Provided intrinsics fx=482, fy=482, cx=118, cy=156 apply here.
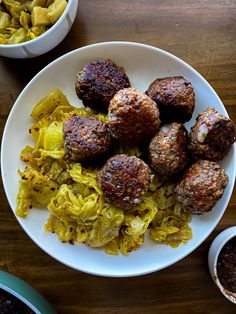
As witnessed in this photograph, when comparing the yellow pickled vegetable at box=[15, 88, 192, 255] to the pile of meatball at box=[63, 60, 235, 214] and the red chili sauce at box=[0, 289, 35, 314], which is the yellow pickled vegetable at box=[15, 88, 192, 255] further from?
the red chili sauce at box=[0, 289, 35, 314]

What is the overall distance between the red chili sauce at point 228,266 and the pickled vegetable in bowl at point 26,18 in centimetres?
122

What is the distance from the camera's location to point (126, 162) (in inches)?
72.1

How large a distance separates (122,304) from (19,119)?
0.98 metres

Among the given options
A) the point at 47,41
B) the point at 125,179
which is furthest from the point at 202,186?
the point at 47,41

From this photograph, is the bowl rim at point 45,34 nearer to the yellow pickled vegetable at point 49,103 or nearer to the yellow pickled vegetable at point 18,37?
the yellow pickled vegetable at point 18,37

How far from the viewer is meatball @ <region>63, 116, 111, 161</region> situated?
6.07 feet

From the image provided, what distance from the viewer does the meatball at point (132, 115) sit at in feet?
5.86

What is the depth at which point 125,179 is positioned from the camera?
5.97 feet

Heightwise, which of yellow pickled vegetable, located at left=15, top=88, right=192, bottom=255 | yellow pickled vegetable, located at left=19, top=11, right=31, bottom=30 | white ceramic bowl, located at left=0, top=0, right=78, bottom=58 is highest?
yellow pickled vegetable, located at left=19, top=11, right=31, bottom=30

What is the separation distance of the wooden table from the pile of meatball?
317 millimetres

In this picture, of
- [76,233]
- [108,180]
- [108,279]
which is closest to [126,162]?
[108,180]

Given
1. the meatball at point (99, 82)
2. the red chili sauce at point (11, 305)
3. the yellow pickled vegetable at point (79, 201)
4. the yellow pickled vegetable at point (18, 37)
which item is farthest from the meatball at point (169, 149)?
the red chili sauce at point (11, 305)

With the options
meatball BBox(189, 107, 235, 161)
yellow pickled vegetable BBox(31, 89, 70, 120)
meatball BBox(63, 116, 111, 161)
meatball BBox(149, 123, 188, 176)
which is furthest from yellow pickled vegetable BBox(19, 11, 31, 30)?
meatball BBox(189, 107, 235, 161)

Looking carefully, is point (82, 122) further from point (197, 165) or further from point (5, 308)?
point (5, 308)
